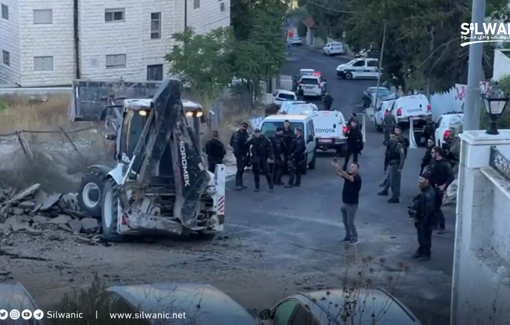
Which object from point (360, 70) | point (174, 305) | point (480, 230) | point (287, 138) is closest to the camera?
point (174, 305)

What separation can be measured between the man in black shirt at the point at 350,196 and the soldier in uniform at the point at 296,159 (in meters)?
6.69

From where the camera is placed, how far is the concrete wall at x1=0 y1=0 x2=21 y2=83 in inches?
1788

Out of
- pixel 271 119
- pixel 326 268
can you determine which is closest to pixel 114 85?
pixel 271 119

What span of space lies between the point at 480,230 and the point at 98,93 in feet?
46.5

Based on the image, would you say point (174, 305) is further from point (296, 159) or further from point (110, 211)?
point (296, 159)

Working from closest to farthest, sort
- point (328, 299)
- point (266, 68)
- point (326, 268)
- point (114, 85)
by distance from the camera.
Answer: point (328, 299) → point (326, 268) → point (114, 85) → point (266, 68)

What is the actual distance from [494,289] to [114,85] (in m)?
14.2

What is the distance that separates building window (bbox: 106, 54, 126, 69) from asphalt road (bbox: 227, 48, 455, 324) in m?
19.1

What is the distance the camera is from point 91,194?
20.5 meters

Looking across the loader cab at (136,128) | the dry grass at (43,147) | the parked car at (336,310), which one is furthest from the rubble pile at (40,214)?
the parked car at (336,310)

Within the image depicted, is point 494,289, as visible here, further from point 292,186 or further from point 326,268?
point 292,186

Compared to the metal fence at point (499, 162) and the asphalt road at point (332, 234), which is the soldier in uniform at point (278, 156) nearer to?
the asphalt road at point (332, 234)

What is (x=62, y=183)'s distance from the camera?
23.0 metres

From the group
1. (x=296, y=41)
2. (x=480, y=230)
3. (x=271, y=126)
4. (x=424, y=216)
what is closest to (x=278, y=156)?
(x=271, y=126)
